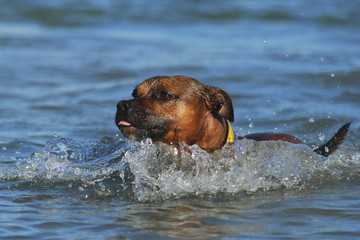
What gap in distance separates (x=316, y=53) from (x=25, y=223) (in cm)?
1016

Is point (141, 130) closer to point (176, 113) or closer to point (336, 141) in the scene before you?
point (176, 113)

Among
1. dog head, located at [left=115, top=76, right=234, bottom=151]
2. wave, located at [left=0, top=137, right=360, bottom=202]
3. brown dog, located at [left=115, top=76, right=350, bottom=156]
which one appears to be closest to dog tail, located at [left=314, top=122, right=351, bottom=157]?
wave, located at [left=0, top=137, right=360, bottom=202]

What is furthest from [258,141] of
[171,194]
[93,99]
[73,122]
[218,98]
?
[93,99]

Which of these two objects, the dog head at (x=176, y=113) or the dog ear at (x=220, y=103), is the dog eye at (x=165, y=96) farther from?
the dog ear at (x=220, y=103)

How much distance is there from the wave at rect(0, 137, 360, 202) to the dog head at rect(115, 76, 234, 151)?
152mm

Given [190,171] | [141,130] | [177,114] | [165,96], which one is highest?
[165,96]

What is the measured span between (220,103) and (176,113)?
0.51m

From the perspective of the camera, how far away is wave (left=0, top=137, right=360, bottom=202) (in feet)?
19.6

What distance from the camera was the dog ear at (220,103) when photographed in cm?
628

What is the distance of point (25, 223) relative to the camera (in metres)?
5.07

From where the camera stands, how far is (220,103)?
20.6 ft

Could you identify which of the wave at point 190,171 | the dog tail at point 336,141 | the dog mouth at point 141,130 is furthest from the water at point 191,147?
the dog mouth at point 141,130

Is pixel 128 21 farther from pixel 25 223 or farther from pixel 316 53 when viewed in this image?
pixel 25 223

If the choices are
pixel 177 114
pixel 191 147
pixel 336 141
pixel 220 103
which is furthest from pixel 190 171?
pixel 336 141
